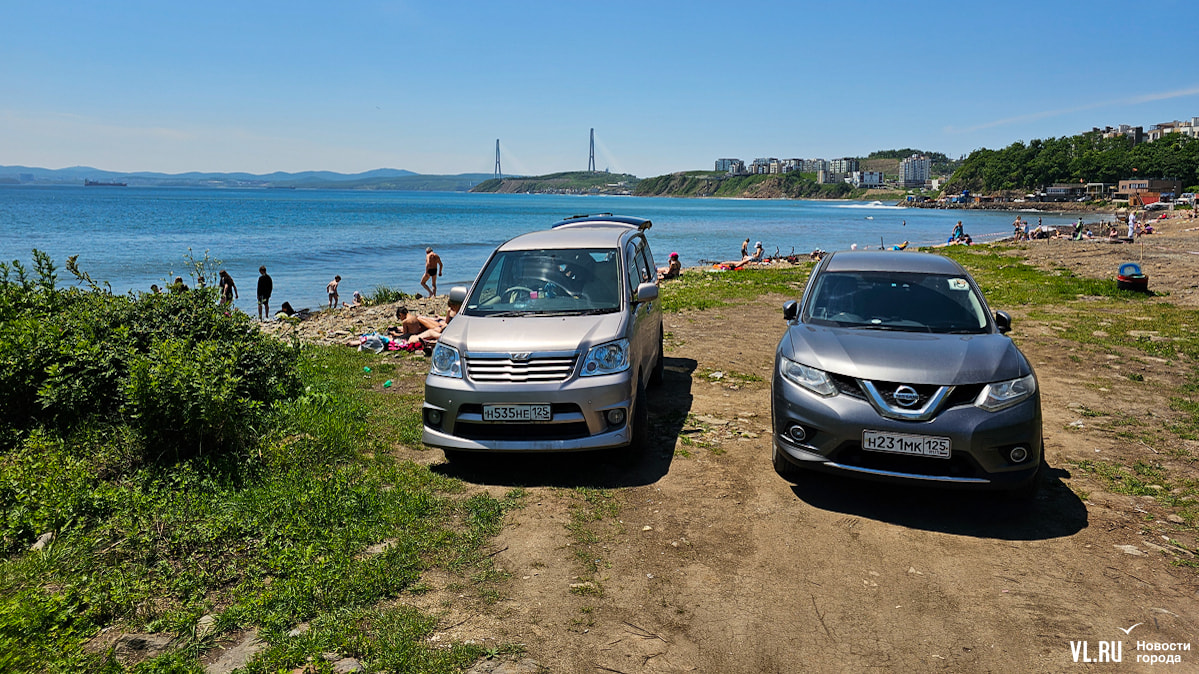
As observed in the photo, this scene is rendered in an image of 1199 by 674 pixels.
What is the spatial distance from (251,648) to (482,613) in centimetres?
110

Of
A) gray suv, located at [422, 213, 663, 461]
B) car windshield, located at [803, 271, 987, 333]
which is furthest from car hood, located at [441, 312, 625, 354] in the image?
car windshield, located at [803, 271, 987, 333]

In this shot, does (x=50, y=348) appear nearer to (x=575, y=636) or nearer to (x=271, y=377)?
(x=271, y=377)

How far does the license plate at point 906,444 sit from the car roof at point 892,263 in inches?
86.6

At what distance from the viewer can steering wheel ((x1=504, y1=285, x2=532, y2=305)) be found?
6562 mm

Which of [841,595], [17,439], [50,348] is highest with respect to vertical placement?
[50,348]

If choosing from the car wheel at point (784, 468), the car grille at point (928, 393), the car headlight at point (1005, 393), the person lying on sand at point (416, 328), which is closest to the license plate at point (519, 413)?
the car wheel at point (784, 468)

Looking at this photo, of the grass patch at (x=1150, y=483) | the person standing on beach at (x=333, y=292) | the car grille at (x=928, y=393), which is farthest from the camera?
the person standing on beach at (x=333, y=292)

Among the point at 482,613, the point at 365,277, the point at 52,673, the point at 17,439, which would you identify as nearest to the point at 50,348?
the point at 17,439

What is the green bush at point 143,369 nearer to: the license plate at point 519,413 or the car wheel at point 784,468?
the license plate at point 519,413

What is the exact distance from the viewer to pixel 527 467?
5.91 m

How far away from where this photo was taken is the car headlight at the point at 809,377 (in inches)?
195

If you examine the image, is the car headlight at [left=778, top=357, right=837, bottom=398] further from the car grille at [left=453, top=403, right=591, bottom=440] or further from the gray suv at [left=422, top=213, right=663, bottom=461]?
the car grille at [left=453, top=403, right=591, bottom=440]

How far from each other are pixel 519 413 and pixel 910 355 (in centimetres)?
287

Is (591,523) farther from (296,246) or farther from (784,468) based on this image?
(296,246)
